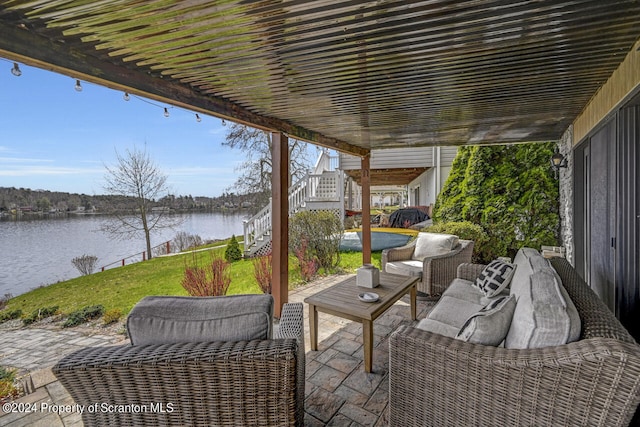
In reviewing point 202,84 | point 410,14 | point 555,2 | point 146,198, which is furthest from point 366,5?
point 146,198

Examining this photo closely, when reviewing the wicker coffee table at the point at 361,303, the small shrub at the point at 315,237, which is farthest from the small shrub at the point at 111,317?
the small shrub at the point at 315,237

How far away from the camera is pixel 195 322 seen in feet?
4.56

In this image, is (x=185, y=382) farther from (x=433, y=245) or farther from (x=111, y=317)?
(x=433, y=245)

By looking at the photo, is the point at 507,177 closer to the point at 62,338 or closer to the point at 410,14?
the point at 410,14

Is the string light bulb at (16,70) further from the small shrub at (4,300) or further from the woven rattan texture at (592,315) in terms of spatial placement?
the small shrub at (4,300)

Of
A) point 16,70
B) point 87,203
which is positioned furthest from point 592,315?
point 87,203

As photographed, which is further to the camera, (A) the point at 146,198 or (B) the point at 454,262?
(A) the point at 146,198

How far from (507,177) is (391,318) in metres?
5.03

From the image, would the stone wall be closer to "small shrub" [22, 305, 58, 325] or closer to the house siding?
the house siding

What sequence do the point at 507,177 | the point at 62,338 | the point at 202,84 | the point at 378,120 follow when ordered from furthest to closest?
1. the point at 507,177
2. the point at 378,120
3. the point at 62,338
4. the point at 202,84

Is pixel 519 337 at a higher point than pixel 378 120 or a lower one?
lower

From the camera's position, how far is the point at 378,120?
156 inches

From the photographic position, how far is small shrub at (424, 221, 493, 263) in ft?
20.1

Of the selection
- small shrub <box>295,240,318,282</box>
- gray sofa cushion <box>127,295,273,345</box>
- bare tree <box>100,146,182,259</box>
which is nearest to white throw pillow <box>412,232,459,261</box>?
small shrub <box>295,240,318,282</box>
